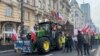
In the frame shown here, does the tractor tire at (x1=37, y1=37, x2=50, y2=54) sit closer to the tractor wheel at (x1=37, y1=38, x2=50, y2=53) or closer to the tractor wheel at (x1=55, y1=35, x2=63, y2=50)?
the tractor wheel at (x1=37, y1=38, x2=50, y2=53)

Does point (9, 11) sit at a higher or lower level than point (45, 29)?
higher

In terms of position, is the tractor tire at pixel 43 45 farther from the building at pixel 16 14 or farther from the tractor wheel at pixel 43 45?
the building at pixel 16 14

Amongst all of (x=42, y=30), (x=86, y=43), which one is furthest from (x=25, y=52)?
(x=86, y=43)

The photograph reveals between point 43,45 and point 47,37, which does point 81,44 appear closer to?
point 43,45

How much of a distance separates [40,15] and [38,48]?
33.8m

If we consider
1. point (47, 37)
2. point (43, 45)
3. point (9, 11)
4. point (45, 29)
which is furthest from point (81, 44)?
point (9, 11)

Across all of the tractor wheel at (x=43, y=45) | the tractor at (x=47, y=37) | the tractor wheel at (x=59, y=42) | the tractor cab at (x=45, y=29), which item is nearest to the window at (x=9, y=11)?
the tractor at (x=47, y=37)

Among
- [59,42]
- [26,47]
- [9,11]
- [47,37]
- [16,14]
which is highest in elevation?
[9,11]

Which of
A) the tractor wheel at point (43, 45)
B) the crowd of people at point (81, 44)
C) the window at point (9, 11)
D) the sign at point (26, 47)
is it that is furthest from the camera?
the window at point (9, 11)

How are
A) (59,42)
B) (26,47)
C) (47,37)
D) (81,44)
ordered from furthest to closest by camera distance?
1. (59,42)
2. (47,37)
3. (26,47)
4. (81,44)

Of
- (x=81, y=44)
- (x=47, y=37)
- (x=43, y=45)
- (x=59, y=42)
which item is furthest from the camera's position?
(x=59, y=42)

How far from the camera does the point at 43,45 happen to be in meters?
23.1

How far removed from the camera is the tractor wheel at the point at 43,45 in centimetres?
2288

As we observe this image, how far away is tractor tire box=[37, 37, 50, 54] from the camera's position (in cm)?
2289
